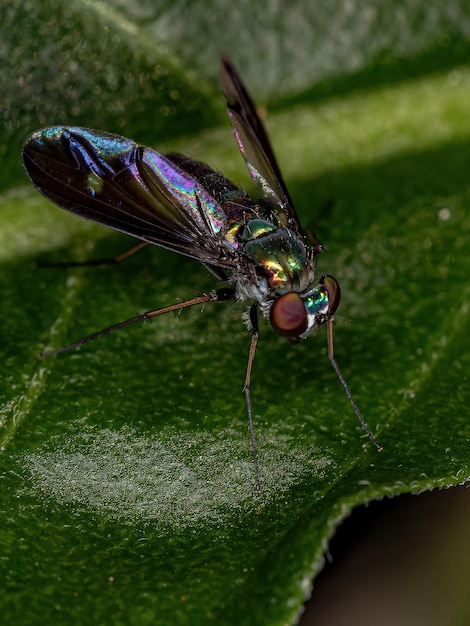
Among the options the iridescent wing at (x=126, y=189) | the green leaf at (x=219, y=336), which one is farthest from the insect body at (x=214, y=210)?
the green leaf at (x=219, y=336)

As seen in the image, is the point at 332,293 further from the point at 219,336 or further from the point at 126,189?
the point at 126,189

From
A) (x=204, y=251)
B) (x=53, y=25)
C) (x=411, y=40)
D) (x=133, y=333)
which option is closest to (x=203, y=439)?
(x=133, y=333)

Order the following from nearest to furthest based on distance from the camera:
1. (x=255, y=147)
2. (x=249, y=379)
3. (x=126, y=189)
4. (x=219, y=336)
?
(x=249, y=379), (x=126, y=189), (x=219, y=336), (x=255, y=147)

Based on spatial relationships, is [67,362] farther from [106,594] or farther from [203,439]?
[106,594]

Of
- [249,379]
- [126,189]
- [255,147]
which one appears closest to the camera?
[249,379]

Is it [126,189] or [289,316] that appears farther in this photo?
[126,189]

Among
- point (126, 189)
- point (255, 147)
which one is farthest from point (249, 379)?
point (255, 147)

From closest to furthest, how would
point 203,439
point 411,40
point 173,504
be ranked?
1. point 173,504
2. point 203,439
3. point 411,40

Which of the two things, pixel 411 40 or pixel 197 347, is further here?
pixel 411 40
